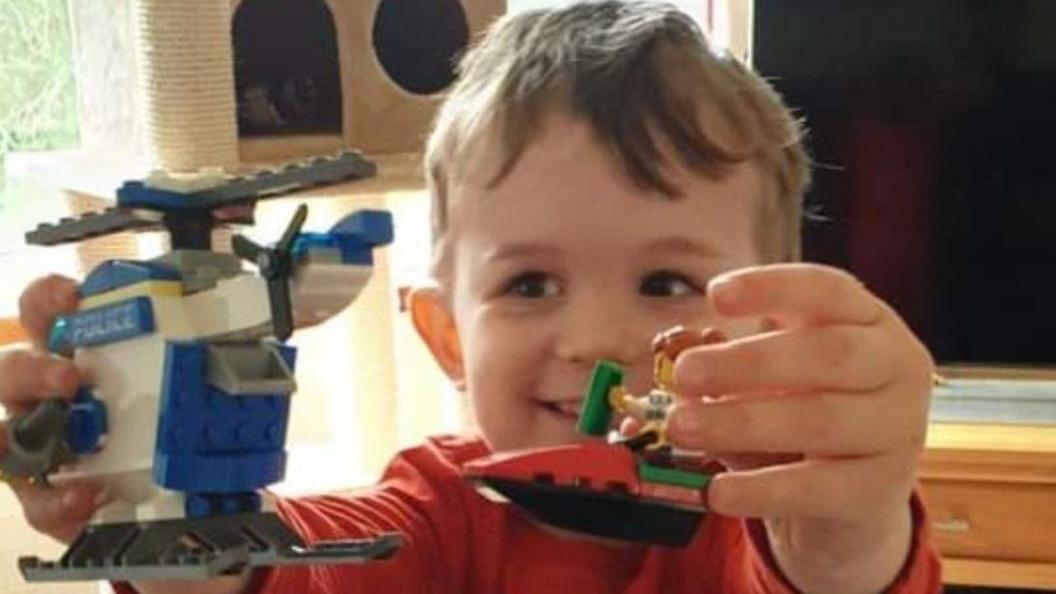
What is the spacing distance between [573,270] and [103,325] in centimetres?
22

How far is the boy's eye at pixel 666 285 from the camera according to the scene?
0.60m

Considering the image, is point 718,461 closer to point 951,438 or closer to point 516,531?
point 516,531

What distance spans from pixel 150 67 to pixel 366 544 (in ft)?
3.13

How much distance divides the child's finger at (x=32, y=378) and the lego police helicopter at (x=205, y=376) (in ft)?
0.06

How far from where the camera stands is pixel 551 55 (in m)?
0.69

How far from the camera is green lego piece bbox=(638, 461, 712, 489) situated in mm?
451

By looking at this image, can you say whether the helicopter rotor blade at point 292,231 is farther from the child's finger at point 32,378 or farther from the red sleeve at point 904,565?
the red sleeve at point 904,565

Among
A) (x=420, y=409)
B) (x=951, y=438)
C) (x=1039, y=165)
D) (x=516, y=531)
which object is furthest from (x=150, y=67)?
(x=1039, y=165)

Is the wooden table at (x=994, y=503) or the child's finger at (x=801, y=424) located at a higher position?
the child's finger at (x=801, y=424)

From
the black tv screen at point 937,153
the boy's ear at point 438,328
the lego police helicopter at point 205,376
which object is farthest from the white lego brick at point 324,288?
the black tv screen at point 937,153

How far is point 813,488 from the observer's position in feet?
1.50

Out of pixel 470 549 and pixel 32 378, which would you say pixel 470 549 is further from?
pixel 32 378

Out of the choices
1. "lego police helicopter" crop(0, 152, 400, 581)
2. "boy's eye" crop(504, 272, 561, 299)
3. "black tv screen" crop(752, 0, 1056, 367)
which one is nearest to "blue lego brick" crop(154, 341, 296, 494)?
"lego police helicopter" crop(0, 152, 400, 581)

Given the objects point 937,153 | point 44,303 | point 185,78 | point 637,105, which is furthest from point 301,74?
point 44,303
